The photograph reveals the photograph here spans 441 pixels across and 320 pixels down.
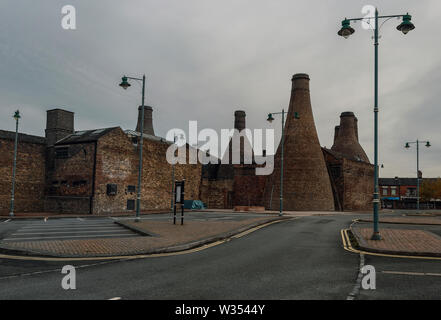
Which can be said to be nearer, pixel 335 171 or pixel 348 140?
pixel 335 171

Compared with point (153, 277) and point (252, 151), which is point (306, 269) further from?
point (252, 151)

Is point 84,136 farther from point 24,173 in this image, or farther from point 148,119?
point 148,119

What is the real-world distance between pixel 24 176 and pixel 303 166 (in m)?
28.4

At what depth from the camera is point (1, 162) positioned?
2897cm

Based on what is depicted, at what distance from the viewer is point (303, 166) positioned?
4225 centimetres

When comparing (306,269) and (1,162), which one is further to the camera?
(1,162)

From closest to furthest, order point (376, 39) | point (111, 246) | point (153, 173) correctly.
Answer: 1. point (111, 246)
2. point (376, 39)
3. point (153, 173)

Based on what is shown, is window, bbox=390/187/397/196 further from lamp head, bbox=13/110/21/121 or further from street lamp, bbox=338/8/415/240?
lamp head, bbox=13/110/21/121

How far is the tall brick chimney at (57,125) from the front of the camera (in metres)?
34.9

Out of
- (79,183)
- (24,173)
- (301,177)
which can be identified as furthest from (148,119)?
(24,173)

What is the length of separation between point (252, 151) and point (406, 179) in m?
54.6

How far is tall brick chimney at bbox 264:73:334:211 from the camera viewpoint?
139ft

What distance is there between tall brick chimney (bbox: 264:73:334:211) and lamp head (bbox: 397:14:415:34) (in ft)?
98.6
